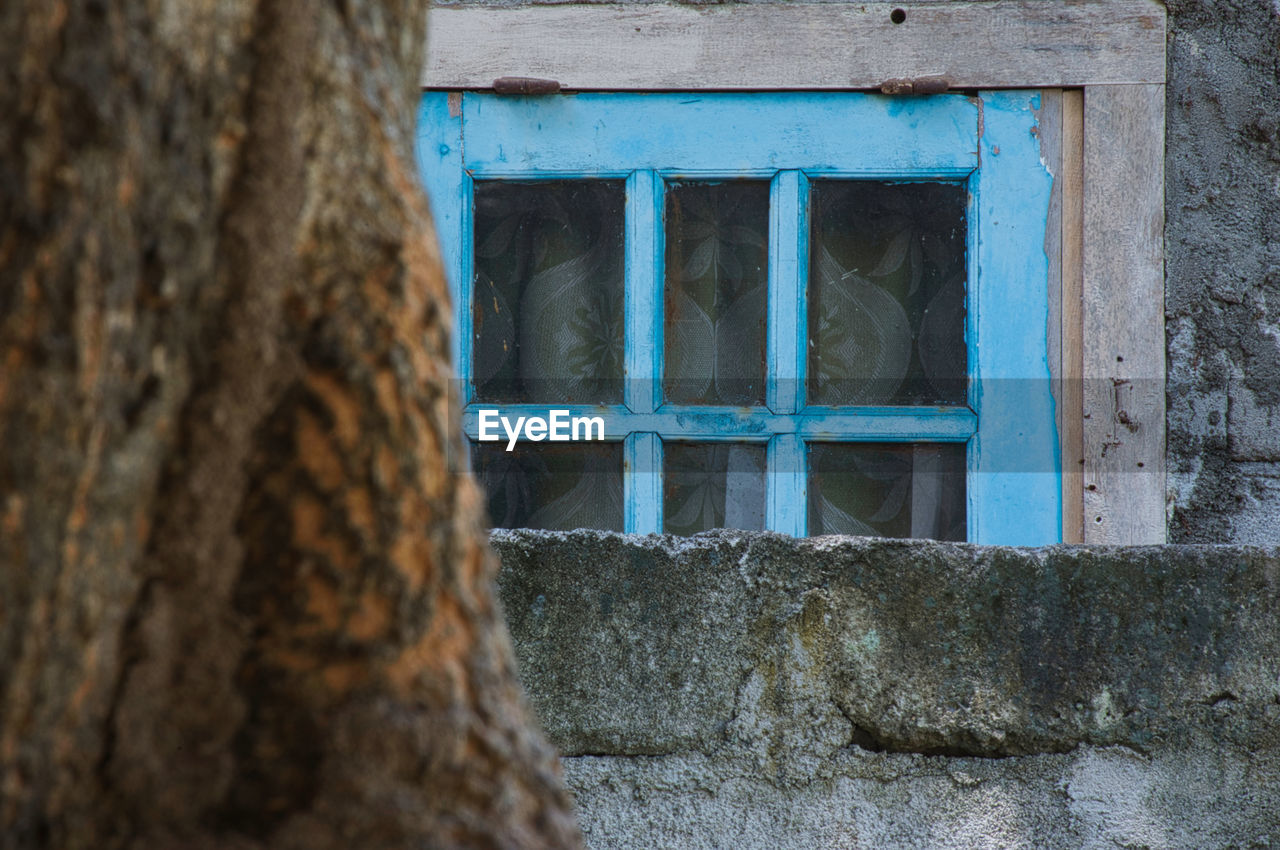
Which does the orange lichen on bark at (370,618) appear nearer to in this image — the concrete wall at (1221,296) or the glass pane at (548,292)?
the glass pane at (548,292)

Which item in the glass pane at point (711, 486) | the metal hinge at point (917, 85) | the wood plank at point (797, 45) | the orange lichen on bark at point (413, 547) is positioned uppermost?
the wood plank at point (797, 45)

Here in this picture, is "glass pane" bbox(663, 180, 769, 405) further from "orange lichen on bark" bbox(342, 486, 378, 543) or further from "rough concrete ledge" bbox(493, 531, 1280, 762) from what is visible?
"orange lichen on bark" bbox(342, 486, 378, 543)

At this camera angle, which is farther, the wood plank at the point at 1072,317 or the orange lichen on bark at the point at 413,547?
the wood plank at the point at 1072,317

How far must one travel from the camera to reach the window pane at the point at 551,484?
2.61m

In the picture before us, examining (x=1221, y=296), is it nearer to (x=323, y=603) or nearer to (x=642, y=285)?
(x=642, y=285)

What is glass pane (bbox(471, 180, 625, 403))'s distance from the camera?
2.61 m

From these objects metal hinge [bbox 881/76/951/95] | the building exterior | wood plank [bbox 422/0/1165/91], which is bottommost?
the building exterior

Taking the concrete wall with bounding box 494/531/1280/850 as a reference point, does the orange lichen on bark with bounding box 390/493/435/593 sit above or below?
above

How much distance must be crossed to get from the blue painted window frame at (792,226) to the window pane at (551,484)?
0.05 metres

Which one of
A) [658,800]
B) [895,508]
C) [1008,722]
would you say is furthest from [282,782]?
[895,508]

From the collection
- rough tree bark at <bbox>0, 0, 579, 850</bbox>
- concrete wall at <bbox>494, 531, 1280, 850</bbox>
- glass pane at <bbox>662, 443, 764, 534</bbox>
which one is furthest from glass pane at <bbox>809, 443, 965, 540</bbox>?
rough tree bark at <bbox>0, 0, 579, 850</bbox>

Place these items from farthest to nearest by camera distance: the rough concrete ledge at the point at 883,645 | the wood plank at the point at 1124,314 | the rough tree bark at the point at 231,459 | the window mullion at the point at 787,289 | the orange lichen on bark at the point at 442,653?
the window mullion at the point at 787,289, the wood plank at the point at 1124,314, the rough concrete ledge at the point at 883,645, the orange lichen on bark at the point at 442,653, the rough tree bark at the point at 231,459

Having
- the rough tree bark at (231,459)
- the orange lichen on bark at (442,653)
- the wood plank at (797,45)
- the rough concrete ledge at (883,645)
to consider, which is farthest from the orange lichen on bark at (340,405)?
the wood plank at (797,45)

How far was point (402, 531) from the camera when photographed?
62 centimetres
